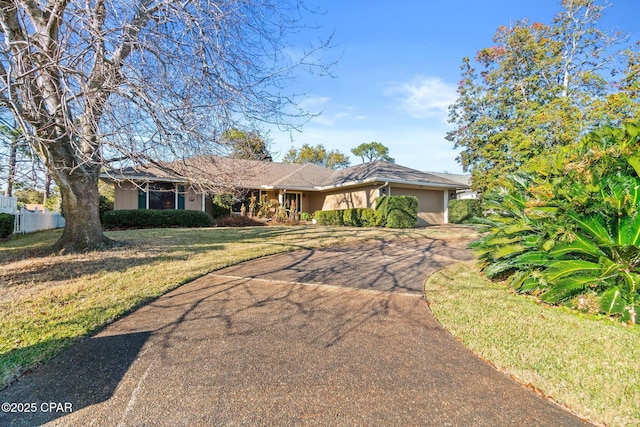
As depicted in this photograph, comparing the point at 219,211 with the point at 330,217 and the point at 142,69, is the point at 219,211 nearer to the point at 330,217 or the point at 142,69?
the point at 330,217

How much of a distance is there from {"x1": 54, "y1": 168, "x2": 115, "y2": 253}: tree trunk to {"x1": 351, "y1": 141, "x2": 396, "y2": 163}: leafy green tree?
45937 millimetres

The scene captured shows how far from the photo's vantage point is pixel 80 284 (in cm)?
515

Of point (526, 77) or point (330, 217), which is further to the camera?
point (526, 77)

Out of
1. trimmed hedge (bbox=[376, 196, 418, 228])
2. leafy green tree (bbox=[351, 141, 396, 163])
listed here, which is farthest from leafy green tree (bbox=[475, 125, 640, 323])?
leafy green tree (bbox=[351, 141, 396, 163])

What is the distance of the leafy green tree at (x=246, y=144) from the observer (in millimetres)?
6321

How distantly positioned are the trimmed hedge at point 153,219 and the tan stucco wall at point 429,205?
11.4 meters

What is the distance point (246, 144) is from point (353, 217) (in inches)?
416

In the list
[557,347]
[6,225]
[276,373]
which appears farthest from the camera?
[6,225]

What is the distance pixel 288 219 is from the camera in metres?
18.0

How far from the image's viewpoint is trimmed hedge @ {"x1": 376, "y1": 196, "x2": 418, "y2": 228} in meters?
15.1

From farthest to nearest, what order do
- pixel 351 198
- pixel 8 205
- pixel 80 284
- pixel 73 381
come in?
pixel 351 198
pixel 8 205
pixel 80 284
pixel 73 381

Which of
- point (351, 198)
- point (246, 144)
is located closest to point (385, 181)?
point (351, 198)

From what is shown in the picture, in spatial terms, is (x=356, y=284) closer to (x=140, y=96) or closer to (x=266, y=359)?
(x=266, y=359)

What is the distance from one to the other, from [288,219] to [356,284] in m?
12.8
